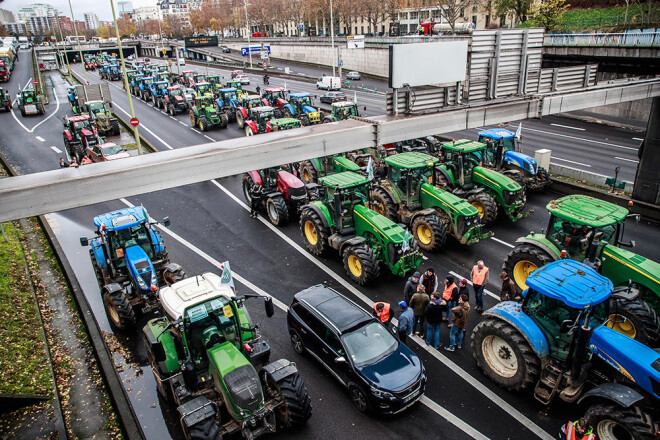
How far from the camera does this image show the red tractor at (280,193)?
16.3 m

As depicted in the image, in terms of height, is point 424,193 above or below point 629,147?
above

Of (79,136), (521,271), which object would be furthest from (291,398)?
(79,136)

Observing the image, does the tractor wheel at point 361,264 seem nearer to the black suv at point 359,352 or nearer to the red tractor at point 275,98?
the black suv at point 359,352

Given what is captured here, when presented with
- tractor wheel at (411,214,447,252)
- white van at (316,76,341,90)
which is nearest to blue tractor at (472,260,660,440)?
tractor wheel at (411,214,447,252)

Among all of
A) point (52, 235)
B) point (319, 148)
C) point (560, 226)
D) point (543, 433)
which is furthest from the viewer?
point (52, 235)

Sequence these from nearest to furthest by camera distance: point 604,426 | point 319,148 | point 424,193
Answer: point 604,426
point 319,148
point 424,193

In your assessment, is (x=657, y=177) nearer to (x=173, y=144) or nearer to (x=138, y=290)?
(x=138, y=290)

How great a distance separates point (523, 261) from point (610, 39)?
23578mm

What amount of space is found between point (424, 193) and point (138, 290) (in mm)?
9271

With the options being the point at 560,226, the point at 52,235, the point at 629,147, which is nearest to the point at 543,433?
the point at 560,226

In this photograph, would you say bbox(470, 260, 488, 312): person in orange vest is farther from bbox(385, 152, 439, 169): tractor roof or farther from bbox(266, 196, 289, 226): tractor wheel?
bbox(266, 196, 289, 226): tractor wheel

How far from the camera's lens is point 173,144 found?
28109mm

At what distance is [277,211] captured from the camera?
16.2m

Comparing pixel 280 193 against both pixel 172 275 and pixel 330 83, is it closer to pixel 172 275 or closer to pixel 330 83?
pixel 172 275
